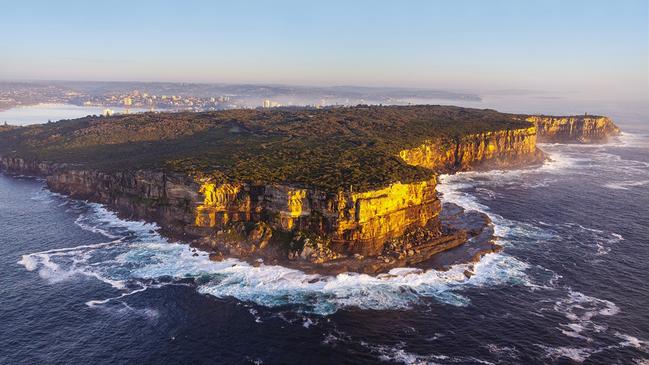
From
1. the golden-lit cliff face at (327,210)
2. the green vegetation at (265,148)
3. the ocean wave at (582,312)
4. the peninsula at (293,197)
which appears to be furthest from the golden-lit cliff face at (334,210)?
the ocean wave at (582,312)

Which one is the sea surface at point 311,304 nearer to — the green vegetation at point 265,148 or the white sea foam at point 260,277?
the white sea foam at point 260,277

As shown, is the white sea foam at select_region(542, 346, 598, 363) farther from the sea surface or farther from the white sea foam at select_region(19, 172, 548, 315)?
the white sea foam at select_region(19, 172, 548, 315)

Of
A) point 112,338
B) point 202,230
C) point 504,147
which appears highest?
point 504,147

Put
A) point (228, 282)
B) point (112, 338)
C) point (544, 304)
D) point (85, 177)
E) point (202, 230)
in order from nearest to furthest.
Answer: point (112, 338) → point (544, 304) → point (228, 282) → point (202, 230) → point (85, 177)

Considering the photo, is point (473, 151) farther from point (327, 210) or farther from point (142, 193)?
point (142, 193)

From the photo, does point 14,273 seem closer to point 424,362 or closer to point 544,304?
point 424,362

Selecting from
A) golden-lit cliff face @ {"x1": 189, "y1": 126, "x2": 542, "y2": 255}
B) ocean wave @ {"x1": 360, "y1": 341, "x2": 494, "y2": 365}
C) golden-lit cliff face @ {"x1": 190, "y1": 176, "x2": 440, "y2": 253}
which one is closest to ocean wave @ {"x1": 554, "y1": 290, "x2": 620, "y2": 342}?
ocean wave @ {"x1": 360, "y1": 341, "x2": 494, "y2": 365}

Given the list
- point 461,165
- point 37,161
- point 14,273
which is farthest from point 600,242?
point 37,161
